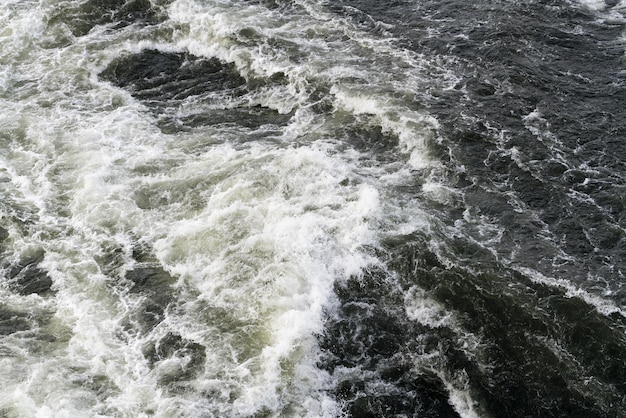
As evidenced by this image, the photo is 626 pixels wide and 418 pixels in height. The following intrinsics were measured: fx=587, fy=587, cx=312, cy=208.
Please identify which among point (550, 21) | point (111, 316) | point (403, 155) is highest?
point (550, 21)

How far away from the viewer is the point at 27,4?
65.1ft

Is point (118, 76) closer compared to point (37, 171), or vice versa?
point (37, 171)

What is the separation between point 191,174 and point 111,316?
3955mm

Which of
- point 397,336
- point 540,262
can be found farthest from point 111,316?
point 540,262

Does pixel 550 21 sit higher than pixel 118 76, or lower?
higher

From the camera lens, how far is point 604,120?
13.8 metres

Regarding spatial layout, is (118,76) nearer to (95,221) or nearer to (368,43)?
(95,221)

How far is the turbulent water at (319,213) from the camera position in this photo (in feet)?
30.9

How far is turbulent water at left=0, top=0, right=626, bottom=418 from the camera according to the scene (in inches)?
371

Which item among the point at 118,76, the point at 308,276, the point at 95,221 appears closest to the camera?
the point at 308,276

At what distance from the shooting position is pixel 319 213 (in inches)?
469

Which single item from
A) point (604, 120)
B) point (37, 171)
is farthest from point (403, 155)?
point (37, 171)

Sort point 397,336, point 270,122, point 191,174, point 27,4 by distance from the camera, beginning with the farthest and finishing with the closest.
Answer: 1. point 27,4
2. point 270,122
3. point 191,174
4. point 397,336

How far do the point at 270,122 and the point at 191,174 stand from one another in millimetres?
2803
